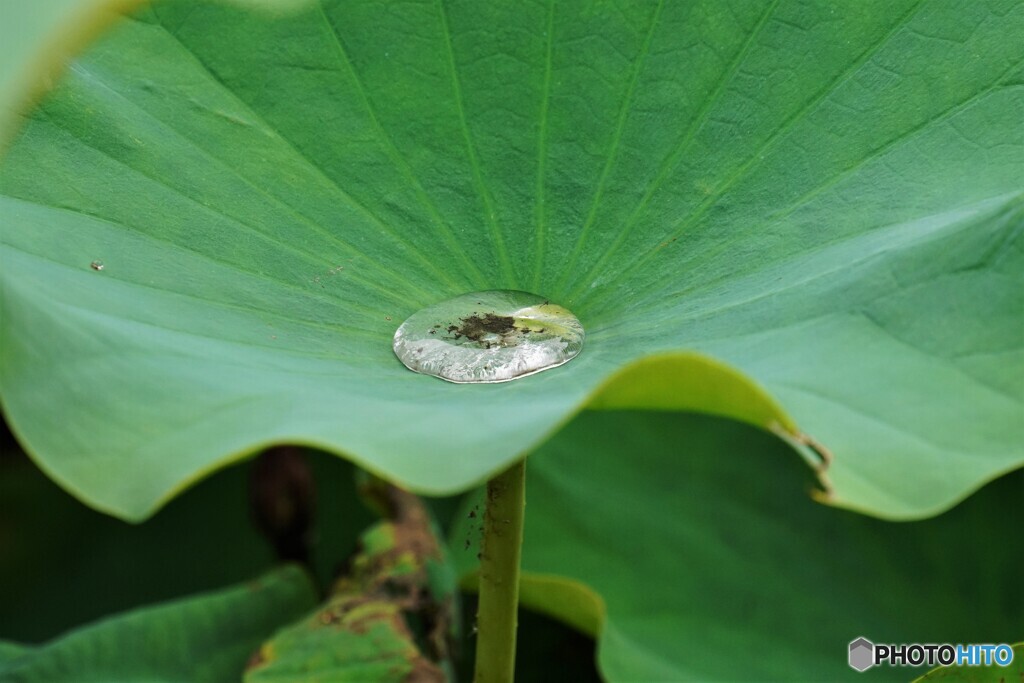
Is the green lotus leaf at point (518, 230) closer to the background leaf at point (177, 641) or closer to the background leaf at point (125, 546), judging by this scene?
the background leaf at point (177, 641)

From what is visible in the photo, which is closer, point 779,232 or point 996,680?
point 996,680

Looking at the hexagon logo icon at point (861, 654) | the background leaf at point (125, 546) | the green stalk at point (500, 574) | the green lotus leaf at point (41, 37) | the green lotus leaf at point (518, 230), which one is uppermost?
the green lotus leaf at point (41, 37)

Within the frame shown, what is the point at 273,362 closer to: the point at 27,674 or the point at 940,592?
the point at 27,674

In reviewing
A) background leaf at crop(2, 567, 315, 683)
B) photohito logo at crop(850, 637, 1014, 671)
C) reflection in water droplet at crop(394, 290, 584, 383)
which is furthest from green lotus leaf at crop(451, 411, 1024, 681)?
reflection in water droplet at crop(394, 290, 584, 383)

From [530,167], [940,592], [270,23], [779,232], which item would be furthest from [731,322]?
[940,592]

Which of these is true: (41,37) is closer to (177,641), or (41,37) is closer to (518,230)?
(518,230)

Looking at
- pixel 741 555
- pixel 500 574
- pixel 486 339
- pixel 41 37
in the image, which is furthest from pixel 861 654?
pixel 41 37

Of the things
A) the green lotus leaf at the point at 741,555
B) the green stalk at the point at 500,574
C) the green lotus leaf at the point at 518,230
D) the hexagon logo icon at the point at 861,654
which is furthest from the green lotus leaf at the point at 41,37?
the hexagon logo icon at the point at 861,654
